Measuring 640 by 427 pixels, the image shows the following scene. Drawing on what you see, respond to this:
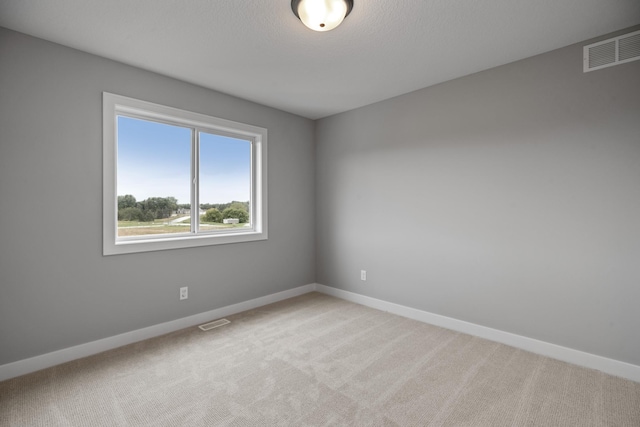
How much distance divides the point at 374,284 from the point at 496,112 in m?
2.26

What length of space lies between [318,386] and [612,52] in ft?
10.5

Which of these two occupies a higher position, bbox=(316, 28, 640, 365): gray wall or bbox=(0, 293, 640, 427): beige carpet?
bbox=(316, 28, 640, 365): gray wall

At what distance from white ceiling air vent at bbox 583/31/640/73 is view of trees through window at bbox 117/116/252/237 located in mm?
3363

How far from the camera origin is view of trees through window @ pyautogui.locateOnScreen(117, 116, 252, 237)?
286cm

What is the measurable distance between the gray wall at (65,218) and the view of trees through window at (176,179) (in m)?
0.28

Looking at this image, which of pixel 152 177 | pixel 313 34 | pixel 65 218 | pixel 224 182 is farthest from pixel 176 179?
pixel 313 34

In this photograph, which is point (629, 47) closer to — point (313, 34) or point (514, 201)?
point (514, 201)

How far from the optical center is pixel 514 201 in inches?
105

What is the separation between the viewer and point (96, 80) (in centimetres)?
252

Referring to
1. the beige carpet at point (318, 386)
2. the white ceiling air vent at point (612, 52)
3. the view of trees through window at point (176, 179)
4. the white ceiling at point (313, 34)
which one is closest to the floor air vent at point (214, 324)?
the beige carpet at point (318, 386)

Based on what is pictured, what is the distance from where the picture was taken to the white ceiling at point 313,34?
75.7 inches

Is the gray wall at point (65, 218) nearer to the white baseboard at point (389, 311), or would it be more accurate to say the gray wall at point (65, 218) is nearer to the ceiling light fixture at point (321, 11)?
the white baseboard at point (389, 311)

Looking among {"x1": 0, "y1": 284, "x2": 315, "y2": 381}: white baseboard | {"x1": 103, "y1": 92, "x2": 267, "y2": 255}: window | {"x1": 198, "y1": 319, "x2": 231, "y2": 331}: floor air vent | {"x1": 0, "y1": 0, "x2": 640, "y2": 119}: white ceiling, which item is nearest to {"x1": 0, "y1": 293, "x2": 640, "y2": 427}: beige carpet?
{"x1": 0, "y1": 284, "x2": 315, "y2": 381}: white baseboard

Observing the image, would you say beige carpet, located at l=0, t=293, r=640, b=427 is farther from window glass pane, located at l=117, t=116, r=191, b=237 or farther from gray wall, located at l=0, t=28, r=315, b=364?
window glass pane, located at l=117, t=116, r=191, b=237
